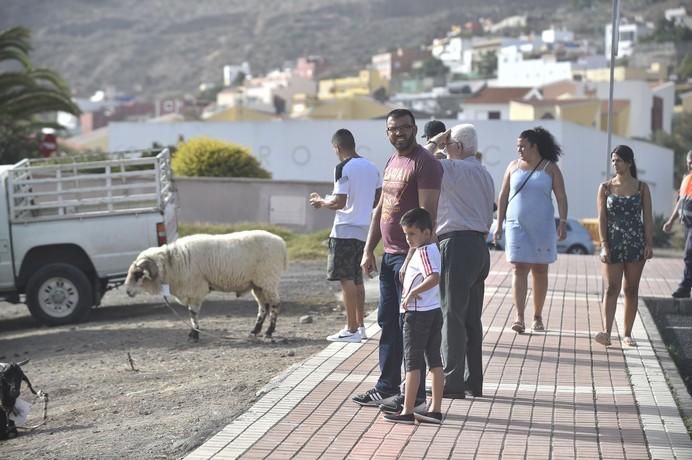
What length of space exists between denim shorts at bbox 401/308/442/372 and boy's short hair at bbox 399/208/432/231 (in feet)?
1.82

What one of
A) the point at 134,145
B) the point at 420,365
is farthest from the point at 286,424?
the point at 134,145

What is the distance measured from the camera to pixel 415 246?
302 inches

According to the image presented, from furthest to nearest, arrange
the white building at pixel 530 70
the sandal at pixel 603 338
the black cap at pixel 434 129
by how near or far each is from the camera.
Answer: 1. the white building at pixel 530 70
2. the sandal at pixel 603 338
3. the black cap at pixel 434 129

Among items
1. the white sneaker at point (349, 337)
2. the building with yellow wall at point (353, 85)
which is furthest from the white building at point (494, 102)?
the white sneaker at point (349, 337)

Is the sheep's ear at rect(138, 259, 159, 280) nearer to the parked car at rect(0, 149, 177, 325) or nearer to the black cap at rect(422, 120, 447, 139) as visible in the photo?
the parked car at rect(0, 149, 177, 325)

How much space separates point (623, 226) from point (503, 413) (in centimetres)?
312

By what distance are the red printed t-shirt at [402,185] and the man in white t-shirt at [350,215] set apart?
2.18 meters

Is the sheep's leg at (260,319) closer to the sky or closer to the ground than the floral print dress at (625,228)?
closer to the ground

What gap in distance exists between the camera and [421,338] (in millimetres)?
7719

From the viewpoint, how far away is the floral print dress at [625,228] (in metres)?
10.6

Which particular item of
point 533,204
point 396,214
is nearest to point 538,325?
point 533,204

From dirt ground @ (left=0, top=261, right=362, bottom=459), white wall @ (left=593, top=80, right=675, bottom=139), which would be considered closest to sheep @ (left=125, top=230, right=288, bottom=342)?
dirt ground @ (left=0, top=261, right=362, bottom=459)

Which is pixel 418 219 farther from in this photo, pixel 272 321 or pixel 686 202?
pixel 686 202

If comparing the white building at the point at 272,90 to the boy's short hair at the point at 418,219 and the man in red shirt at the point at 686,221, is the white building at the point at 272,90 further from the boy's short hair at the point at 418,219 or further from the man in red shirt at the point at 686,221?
the boy's short hair at the point at 418,219
